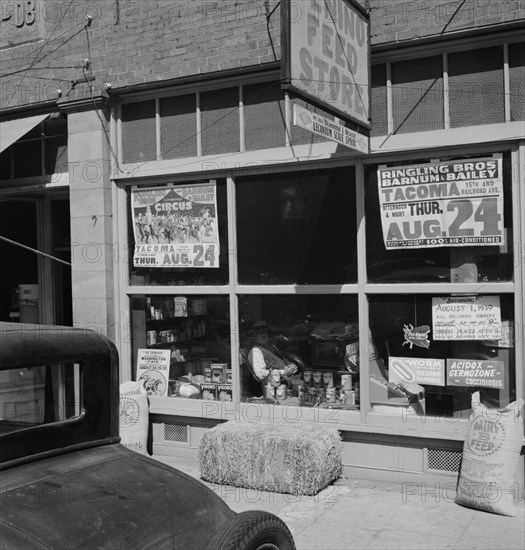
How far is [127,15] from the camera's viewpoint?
8648 millimetres

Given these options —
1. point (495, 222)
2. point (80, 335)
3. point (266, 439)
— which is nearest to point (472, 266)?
point (495, 222)

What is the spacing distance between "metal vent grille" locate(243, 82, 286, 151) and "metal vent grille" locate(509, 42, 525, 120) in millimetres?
2400

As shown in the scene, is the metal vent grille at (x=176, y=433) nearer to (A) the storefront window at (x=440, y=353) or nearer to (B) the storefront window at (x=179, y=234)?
(B) the storefront window at (x=179, y=234)

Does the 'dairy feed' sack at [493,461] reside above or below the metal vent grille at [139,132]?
below

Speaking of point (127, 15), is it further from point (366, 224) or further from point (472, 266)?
point (472, 266)

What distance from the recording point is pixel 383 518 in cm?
628

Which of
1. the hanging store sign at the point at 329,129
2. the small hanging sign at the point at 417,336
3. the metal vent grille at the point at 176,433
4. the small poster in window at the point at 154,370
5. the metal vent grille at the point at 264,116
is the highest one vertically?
the metal vent grille at the point at 264,116

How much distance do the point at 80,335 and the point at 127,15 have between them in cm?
580

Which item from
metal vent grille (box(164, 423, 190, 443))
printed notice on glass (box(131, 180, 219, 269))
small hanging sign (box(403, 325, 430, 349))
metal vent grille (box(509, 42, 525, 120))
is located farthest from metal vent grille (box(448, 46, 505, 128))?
metal vent grille (box(164, 423, 190, 443))

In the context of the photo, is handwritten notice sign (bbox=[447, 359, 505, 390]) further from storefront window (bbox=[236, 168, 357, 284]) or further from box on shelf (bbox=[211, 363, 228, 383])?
box on shelf (bbox=[211, 363, 228, 383])

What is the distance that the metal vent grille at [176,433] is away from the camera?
8352 mm

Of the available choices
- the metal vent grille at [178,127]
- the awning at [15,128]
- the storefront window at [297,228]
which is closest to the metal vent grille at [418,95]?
the storefront window at [297,228]

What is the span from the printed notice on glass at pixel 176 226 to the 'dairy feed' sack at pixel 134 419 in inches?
62.4

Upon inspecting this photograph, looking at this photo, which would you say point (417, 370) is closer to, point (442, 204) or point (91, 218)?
point (442, 204)
